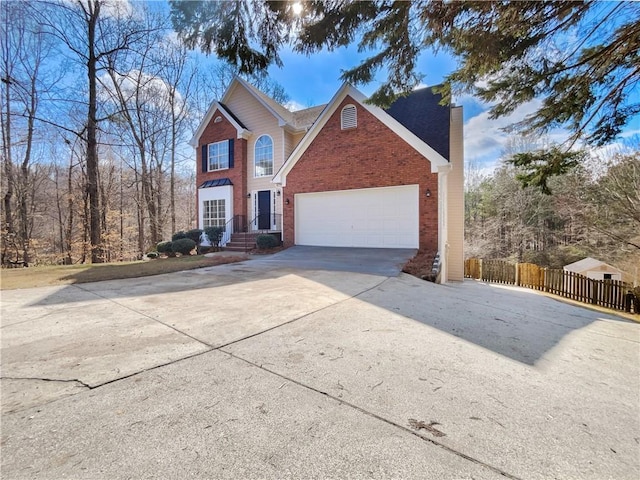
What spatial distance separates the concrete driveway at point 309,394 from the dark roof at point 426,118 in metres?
9.16

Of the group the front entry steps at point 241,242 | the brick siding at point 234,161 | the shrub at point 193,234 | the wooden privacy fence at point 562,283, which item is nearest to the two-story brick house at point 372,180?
the brick siding at point 234,161

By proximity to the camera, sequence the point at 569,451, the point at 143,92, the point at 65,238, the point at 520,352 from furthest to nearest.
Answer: the point at 65,238, the point at 143,92, the point at 520,352, the point at 569,451

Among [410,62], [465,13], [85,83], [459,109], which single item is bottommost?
[410,62]

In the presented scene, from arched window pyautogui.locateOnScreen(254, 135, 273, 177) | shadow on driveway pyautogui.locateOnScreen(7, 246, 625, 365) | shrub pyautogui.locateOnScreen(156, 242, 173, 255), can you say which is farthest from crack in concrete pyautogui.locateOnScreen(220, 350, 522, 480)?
arched window pyautogui.locateOnScreen(254, 135, 273, 177)

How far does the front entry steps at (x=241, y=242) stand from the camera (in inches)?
566

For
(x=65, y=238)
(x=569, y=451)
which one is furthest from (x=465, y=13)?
(x=65, y=238)

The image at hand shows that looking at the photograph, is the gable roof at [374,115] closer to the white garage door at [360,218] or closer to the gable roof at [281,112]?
the white garage door at [360,218]

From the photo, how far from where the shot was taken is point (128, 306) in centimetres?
471

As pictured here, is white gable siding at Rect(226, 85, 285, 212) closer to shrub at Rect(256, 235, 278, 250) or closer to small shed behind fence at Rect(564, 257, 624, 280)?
shrub at Rect(256, 235, 278, 250)

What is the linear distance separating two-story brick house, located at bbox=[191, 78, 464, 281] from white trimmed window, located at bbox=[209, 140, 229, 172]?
10.2ft

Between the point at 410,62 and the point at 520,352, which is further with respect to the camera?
the point at 410,62

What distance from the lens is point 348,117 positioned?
489 inches

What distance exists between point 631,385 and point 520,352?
0.89 m

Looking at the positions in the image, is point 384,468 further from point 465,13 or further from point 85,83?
point 85,83
